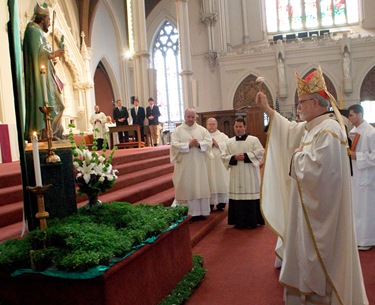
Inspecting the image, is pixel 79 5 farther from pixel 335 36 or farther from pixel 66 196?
pixel 66 196

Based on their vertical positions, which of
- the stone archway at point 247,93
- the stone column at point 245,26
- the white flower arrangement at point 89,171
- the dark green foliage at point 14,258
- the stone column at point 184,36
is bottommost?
the dark green foliage at point 14,258

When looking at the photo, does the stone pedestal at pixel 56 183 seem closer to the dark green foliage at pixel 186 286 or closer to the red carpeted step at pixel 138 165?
the dark green foliage at pixel 186 286

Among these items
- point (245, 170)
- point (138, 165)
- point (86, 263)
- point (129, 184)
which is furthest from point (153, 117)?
point (86, 263)

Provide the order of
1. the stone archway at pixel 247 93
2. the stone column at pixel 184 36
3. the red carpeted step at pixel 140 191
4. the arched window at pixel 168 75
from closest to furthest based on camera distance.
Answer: the red carpeted step at pixel 140 191 < the stone column at pixel 184 36 < the stone archway at pixel 247 93 < the arched window at pixel 168 75

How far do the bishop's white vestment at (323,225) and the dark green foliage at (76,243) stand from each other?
3.84 feet

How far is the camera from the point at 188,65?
48.1 feet

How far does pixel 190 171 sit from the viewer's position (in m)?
6.50

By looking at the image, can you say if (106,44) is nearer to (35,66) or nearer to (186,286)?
(35,66)

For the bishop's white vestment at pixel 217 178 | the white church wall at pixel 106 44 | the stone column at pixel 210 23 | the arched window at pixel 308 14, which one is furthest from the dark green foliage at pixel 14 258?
the arched window at pixel 308 14

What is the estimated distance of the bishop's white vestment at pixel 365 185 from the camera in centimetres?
500

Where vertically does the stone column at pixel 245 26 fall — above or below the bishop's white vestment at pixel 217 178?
above

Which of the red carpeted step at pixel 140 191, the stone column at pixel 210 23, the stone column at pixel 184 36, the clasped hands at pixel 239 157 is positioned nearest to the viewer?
the red carpeted step at pixel 140 191

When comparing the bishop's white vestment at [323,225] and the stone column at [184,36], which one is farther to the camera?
the stone column at [184,36]

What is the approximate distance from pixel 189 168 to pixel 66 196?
3131mm
